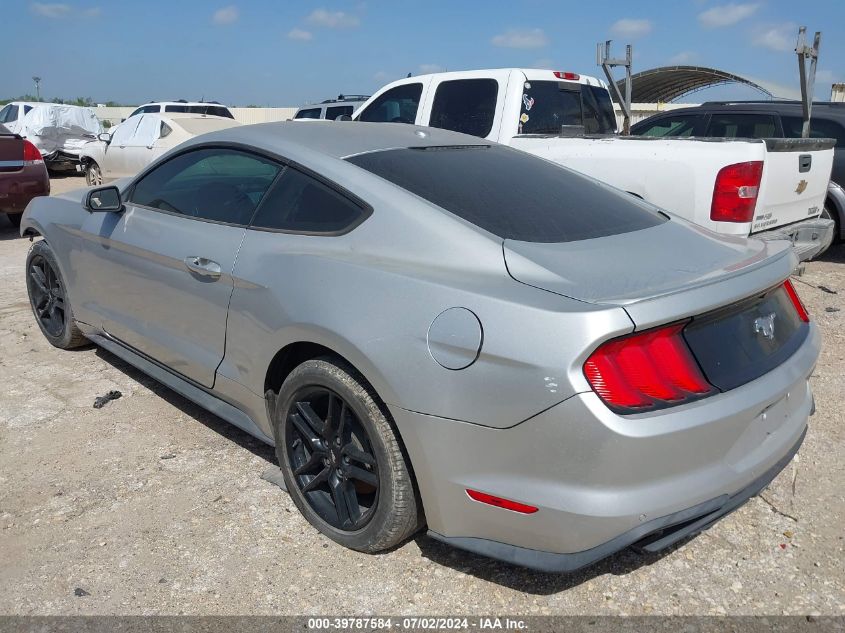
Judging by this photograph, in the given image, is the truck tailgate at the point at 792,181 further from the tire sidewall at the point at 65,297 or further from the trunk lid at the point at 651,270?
the tire sidewall at the point at 65,297

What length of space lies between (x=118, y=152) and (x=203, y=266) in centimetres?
1074

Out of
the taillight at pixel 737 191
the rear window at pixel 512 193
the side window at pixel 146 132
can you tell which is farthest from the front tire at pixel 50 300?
the side window at pixel 146 132

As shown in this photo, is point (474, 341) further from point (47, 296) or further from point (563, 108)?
point (563, 108)

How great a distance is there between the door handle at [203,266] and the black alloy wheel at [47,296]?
6.14 ft

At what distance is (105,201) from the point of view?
13.4 ft

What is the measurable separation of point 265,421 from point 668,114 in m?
7.67

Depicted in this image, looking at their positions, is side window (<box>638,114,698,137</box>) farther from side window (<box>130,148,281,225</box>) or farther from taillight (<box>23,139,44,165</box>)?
taillight (<box>23,139,44,165</box>)

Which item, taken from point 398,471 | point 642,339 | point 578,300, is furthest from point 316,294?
point 642,339

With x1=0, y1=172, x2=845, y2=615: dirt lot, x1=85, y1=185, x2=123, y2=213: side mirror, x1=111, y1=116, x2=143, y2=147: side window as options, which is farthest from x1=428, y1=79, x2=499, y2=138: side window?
x1=111, y1=116, x2=143, y2=147: side window

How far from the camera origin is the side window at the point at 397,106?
24.8 ft

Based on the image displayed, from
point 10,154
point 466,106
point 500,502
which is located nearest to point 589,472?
point 500,502

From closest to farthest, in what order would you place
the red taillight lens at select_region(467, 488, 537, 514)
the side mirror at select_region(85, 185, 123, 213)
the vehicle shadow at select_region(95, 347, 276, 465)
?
the red taillight lens at select_region(467, 488, 537, 514) → the vehicle shadow at select_region(95, 347, 276, 465) → the side mirror at select_region(85, 185, 123, 213)

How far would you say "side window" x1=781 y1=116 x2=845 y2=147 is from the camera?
819 cm

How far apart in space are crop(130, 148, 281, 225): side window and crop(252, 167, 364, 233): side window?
0.34ft
